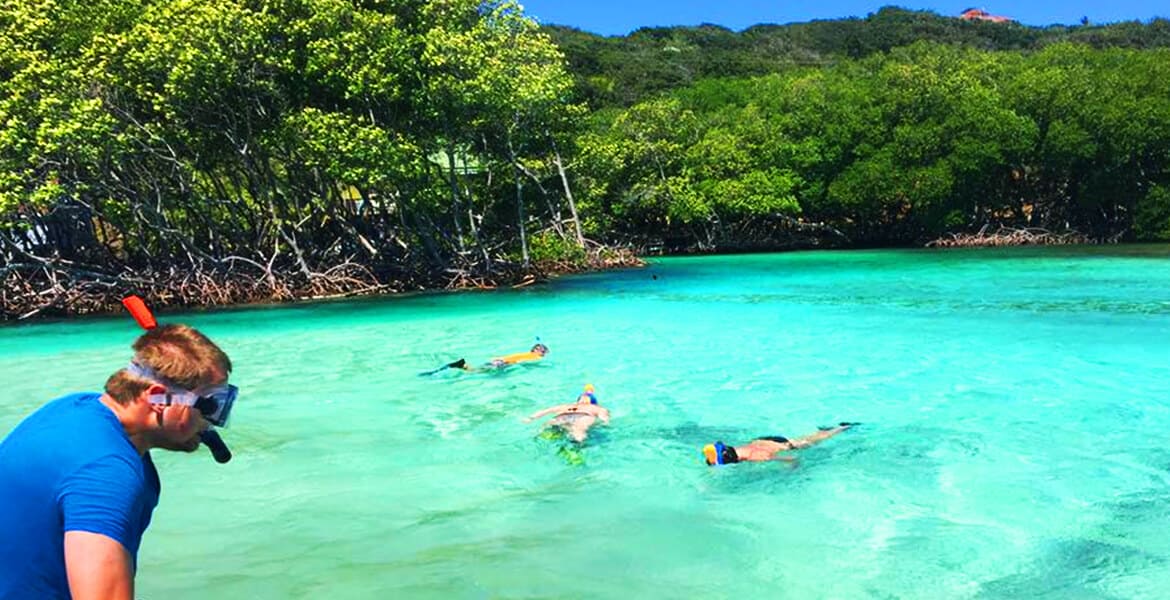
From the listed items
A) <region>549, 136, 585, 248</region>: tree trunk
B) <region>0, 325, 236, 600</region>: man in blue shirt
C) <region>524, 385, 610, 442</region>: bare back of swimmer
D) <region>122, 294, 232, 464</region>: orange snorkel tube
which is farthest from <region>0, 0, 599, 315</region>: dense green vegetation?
<region>0, 325, 236, 600</region>: man in blue shirt

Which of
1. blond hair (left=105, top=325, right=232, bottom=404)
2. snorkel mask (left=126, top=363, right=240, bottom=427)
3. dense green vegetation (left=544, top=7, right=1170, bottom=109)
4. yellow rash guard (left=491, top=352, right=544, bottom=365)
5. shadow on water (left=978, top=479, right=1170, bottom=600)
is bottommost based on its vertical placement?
shadow on water (left=978, top=479, right=1170, bottom=600)

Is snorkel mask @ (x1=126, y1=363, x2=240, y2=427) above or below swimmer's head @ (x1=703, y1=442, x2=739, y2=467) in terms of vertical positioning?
above

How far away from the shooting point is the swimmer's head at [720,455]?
6551 millimetres

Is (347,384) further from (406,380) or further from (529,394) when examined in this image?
(529,394)

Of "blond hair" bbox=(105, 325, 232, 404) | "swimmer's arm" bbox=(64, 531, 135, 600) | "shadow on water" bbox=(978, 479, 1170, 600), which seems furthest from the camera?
"shadow on water" bbox=(978, 479, 1170, 600)

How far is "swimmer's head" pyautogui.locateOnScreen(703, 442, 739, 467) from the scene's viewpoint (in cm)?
655

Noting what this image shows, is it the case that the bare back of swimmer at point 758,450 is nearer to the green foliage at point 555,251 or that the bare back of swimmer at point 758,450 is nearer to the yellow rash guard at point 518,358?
the yellow rash guard at point 518,358

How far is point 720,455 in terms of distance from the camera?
6.56 metres

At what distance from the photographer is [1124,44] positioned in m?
94.6

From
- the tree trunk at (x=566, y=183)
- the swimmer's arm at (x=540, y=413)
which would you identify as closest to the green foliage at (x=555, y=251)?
the tree trunk at (x=566, y=183)

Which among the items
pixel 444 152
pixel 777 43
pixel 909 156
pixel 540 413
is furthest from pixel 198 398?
pixel 777 43

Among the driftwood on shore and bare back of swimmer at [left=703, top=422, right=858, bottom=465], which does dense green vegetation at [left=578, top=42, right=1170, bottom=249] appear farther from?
bare back of swimmer at [left=703, top=422, right=858, bottom=465]

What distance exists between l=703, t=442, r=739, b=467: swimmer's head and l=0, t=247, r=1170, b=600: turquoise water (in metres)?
0.10

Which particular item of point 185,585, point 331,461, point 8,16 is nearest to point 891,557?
point 185,585
